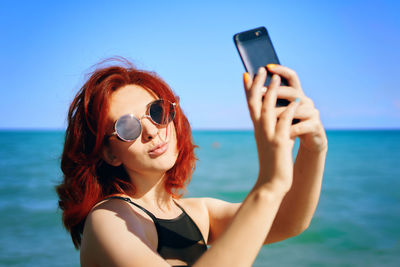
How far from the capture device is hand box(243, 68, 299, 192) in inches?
40.0

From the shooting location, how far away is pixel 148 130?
173 centimetres

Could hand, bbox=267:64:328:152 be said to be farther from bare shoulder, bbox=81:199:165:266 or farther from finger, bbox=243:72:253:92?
bare shoulder, bbox=81:199:165:266

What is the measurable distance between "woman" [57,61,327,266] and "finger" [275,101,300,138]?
0.11m

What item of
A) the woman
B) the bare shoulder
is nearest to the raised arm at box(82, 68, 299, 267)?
the woman

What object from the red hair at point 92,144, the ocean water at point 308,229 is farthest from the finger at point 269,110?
the ocean water at point 308,229

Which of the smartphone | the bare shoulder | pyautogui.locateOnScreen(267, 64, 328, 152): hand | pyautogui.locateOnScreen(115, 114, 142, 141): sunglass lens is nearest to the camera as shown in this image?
pyautogui.locateOnScreen(267, 64, 328, 152): hand

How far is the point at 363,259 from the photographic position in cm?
654

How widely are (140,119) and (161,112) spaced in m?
0.11

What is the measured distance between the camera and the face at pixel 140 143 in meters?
1.74

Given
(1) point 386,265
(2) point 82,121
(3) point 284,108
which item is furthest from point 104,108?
(1) point 386,265

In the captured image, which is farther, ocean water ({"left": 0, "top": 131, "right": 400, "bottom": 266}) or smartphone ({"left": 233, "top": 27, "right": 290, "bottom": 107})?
ocean water ({"left": 0, "top": 131, "right": 400, "bottom": 266})

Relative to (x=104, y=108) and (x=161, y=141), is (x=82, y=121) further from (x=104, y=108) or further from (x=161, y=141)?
(x=161, y=141)

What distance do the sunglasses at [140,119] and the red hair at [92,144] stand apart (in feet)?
0.30

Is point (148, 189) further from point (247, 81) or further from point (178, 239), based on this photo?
point (247, 81)
